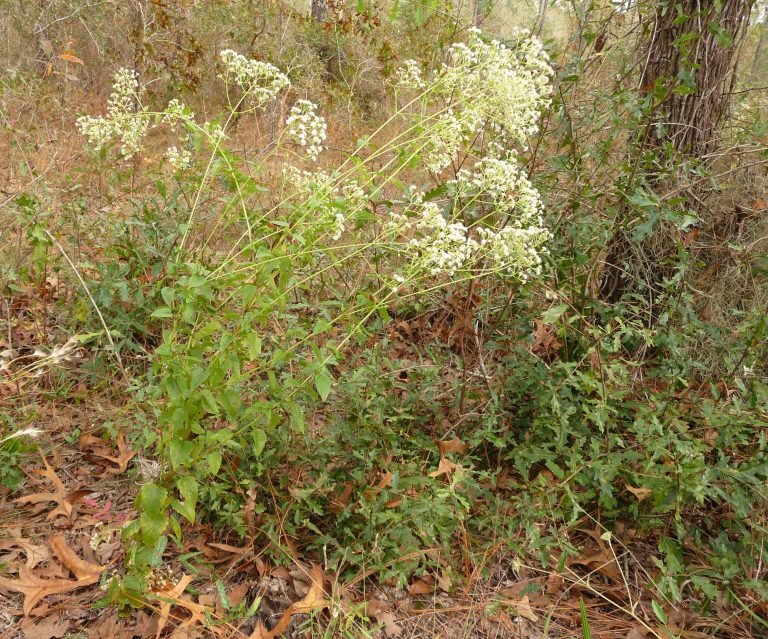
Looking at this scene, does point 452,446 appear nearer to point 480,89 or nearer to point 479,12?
point 480,89

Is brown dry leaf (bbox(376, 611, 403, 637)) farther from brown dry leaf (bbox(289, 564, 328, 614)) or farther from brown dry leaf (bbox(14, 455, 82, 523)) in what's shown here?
brown dry leaf (bbox(14, 455, 82, 523))

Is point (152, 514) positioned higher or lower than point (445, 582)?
higher

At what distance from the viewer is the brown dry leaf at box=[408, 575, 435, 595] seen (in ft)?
7.49

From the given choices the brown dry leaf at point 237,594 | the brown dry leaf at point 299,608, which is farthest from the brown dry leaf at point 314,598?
the brown dry leaf at point 237,594

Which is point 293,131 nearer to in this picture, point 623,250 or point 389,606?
point 389,606

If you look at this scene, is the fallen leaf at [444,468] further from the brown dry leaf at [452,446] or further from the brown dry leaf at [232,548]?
the brown dry leaf at [232,548]

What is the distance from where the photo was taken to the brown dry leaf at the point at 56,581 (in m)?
2.02

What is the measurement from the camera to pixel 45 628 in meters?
1.96

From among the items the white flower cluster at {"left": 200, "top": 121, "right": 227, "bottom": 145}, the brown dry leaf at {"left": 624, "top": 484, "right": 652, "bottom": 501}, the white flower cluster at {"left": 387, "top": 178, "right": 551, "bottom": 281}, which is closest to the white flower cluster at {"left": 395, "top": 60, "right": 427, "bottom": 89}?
the white flower cluster at {"left": 387, "top": 178, "right": 551, "bottom": 281}

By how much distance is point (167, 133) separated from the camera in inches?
253

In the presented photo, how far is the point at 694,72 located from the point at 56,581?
377 centimetres

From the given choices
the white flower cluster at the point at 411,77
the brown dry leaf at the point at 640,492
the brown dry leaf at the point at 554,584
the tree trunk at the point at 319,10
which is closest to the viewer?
the white flower cluster at the point at 411,77

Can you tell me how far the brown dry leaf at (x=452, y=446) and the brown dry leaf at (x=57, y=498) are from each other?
5.33 feet

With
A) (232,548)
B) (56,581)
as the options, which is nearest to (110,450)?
(56,581)
